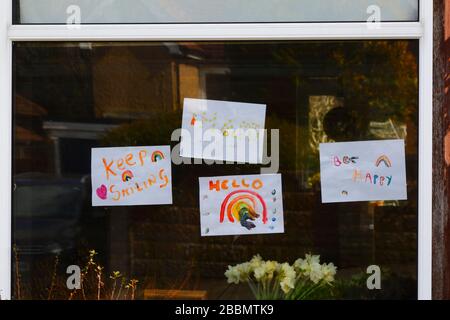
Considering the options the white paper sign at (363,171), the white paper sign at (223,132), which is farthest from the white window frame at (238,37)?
the white paper sign at (223,132)

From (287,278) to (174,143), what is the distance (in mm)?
985

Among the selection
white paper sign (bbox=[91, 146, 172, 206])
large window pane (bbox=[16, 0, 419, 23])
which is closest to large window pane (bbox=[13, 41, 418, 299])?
white paper sign (bbox=[91, 146, 172, 206])

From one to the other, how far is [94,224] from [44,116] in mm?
677

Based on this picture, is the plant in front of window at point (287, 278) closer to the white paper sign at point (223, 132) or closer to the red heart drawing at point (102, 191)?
the white paper sign at point (223, 132)

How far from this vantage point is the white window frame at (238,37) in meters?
3.96

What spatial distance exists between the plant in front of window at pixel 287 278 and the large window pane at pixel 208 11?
135 cm

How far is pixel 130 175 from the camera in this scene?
4219 mm

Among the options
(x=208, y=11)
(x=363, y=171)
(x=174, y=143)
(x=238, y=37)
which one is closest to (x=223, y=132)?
(x=174, y=143)

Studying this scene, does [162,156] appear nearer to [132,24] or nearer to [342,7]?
[132,24]

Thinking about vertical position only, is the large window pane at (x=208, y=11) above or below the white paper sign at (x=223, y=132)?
above

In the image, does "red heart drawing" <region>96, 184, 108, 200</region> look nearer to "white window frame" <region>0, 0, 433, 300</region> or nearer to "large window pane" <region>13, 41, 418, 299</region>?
"large window pane" <region>13, 41, 418, 299</region>

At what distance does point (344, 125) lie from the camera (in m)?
4.26

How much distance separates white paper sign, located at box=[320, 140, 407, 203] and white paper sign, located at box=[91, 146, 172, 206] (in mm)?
897
